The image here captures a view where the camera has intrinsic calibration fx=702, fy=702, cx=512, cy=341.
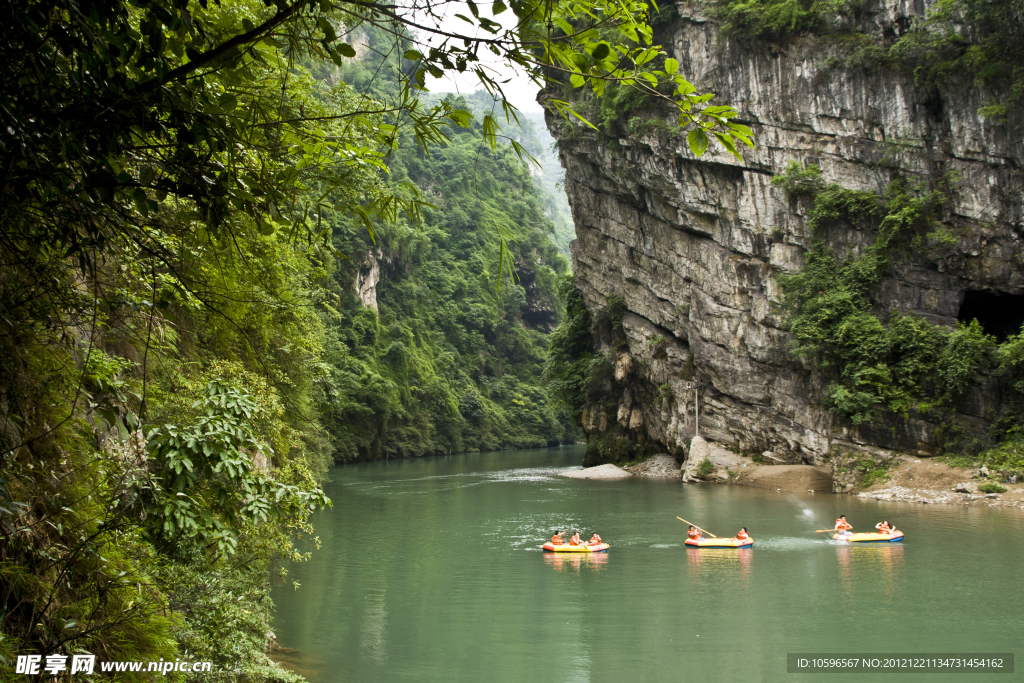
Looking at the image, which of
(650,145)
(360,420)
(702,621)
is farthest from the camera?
(360,420)

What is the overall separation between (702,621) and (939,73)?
17.3 metres

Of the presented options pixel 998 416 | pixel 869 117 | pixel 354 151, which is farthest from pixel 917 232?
pixel 354 151

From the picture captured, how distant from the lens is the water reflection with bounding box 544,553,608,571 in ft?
40.6

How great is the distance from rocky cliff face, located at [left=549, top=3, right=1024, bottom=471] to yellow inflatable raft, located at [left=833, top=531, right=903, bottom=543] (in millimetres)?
6823

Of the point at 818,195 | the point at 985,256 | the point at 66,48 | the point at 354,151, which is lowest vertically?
the point at 354,151

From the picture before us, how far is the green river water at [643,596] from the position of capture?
793 cm

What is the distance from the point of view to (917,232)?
64.5ft

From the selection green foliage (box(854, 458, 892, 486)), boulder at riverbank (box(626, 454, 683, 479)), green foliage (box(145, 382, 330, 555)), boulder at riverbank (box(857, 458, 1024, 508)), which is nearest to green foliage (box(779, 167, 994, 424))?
green foliage (box(854, 458, 892, 486))

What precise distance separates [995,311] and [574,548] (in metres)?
16.1

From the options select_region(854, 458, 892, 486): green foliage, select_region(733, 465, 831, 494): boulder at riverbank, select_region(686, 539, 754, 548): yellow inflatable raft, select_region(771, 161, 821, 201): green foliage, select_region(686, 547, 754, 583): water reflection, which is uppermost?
select_region(771, 161, 821, 201): green foliage

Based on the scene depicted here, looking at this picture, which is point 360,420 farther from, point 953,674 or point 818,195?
point 953,674

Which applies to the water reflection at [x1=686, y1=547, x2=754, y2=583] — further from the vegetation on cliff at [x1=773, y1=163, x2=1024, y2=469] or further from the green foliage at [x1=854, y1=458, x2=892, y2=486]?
the vegetation on cliff at [x1=773, y1=163, x2=1024, y2=469]

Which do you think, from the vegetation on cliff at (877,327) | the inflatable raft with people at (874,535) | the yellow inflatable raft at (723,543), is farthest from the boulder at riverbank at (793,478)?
the yellow inflatable raft at (723,543)

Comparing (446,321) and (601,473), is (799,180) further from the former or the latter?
(446,321)
